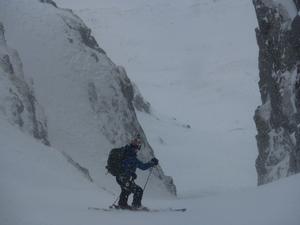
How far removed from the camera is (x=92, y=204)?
18500mm

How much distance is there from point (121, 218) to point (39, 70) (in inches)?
1100

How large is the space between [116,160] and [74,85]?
82.3 feet

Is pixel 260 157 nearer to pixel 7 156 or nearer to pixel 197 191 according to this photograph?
pixel 197 191

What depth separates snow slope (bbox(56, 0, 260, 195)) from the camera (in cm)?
5678

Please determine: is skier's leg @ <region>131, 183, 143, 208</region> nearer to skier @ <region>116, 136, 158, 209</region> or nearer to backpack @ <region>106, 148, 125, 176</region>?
skier @ <region>116, 136, 158, 209</region>

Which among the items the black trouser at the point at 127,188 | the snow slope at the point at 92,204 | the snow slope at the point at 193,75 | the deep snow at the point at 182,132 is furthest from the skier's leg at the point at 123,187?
the snow slope at the point at 193,75

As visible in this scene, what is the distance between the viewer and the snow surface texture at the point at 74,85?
37219 millimetres

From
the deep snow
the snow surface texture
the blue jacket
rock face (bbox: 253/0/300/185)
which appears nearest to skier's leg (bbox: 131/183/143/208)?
the blue jacket

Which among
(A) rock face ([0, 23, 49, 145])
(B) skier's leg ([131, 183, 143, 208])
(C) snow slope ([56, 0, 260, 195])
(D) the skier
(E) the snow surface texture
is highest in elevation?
(D) the skier

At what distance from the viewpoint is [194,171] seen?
53594 millimetres

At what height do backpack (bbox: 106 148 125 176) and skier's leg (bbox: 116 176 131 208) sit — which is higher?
backpack (bbox: 106 148 125 176)

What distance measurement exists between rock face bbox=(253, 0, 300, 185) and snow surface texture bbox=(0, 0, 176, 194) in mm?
7753

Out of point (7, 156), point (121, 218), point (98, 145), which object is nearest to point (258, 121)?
point (98, 145)

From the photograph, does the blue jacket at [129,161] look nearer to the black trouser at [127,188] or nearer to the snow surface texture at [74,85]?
the black trouser at [127,188]
